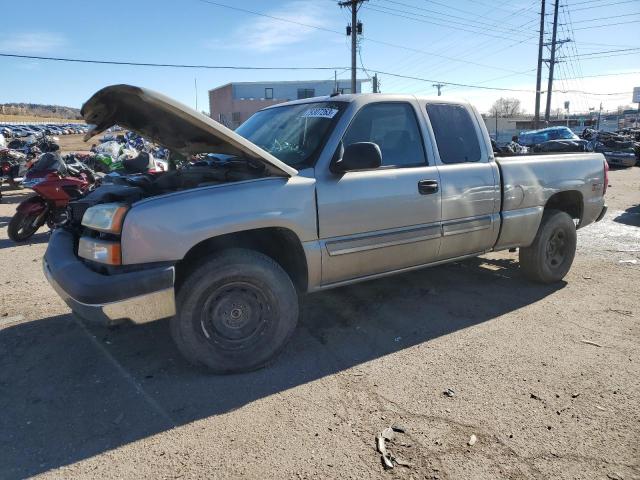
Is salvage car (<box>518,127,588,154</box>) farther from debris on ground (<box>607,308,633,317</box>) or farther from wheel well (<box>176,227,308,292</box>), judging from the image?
wheel well (<box>176,227,308,292</box>)

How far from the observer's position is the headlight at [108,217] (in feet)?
9.48

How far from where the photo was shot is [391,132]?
403 centimetres

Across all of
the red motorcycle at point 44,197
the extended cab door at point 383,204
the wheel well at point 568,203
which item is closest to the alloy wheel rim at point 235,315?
the extended cab door at point 383,204

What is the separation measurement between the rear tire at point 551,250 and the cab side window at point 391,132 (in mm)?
1913

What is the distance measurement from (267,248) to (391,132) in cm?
147

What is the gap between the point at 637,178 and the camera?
17672 mm

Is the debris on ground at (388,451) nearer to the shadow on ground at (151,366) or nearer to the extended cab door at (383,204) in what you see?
the shadow on ground at (151,366)

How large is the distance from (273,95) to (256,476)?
2242 inches

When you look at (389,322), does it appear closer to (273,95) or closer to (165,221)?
(165,221)

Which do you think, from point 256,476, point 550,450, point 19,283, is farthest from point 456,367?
point 19,283

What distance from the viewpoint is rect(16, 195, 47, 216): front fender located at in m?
7.47

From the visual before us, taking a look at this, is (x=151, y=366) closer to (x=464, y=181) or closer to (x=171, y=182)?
(x=171, y=182)

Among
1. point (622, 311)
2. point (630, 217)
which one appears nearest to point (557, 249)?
point (622, 311)

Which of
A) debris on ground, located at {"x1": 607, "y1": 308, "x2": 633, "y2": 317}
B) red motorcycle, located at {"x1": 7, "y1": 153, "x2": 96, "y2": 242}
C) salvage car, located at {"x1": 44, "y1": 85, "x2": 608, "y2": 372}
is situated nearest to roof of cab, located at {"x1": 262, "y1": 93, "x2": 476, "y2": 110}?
salvage car, located at {"x1": 44, "y1": 85, "x2": 608, "y2": 372}
